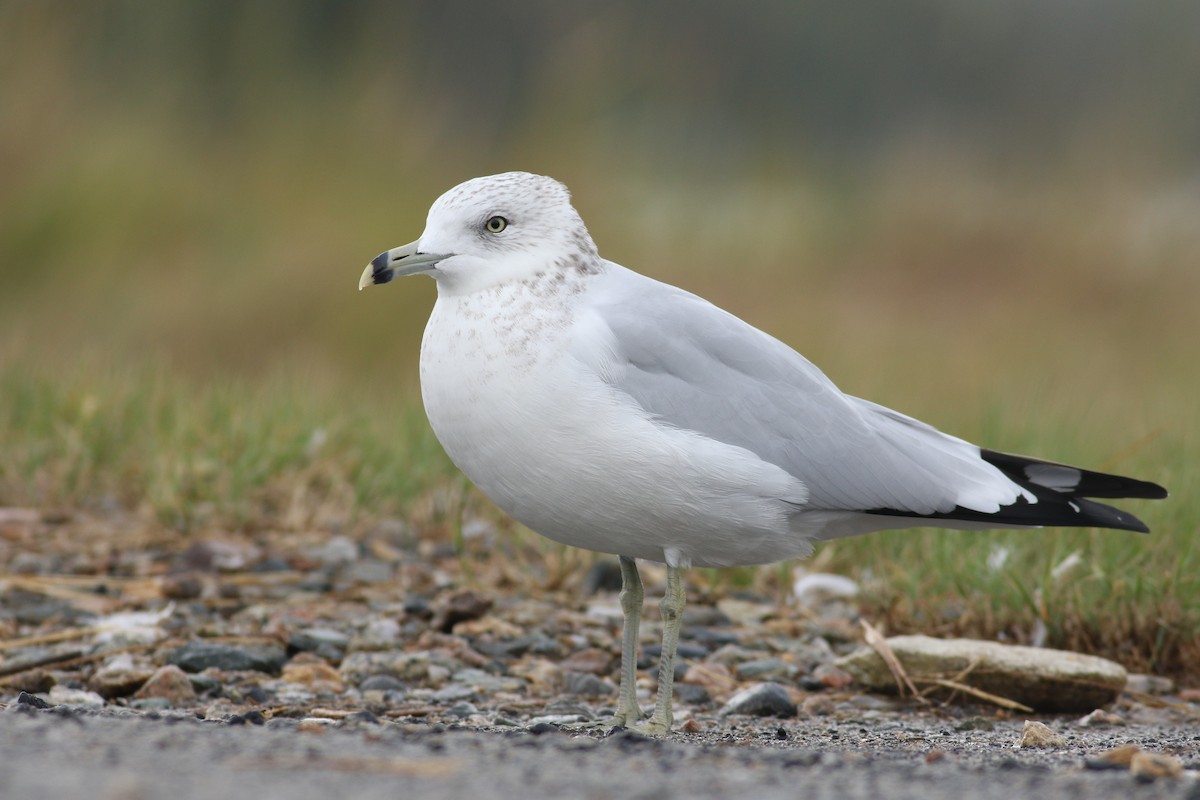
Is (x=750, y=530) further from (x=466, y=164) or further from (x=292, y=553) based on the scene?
(x=466, y=164)

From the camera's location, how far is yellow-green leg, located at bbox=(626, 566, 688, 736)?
376 centimetres

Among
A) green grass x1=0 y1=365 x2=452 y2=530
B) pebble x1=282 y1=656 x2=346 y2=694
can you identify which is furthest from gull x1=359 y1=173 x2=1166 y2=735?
green grass x1=0 y1=365 x2=452 y2=530

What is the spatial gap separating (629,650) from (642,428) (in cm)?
67

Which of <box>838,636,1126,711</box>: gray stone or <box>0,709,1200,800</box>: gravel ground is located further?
<box>838,636,1126,711</box>: gray stone

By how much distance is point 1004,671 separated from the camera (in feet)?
13.6

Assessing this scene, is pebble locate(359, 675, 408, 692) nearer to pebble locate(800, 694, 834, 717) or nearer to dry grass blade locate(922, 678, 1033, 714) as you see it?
pebble locate(800, 694, 834, 717)

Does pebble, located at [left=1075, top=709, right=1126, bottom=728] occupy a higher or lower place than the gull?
lower

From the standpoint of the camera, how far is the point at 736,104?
15.6 metres

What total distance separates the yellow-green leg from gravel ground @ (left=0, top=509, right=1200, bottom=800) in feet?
0.25

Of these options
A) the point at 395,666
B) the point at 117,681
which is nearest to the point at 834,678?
the point at 395,666

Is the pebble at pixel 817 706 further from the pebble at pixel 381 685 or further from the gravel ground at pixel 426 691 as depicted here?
the pebble at pixel 381 685

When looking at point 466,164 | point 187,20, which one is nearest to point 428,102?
point 466,164

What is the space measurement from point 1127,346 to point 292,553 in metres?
6.89

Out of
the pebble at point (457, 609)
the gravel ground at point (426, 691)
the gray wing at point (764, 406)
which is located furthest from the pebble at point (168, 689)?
the gray wing at point (764, 406)
